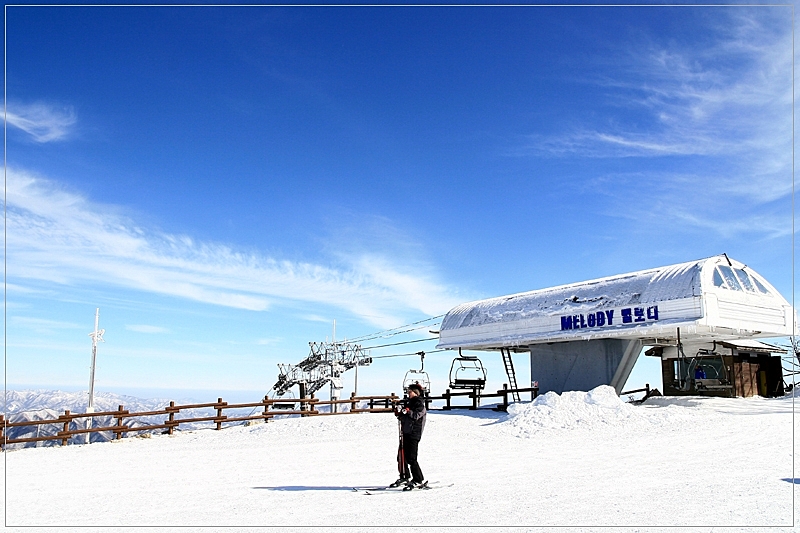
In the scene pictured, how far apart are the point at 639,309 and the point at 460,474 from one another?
50.3 feet

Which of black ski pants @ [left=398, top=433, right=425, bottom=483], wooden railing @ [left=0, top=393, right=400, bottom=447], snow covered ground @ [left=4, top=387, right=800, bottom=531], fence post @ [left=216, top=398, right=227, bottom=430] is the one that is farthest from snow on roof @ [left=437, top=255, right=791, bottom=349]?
black ski pants @ [left=398, top=433, right=425, bottom=483]

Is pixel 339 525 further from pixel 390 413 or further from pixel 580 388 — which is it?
pixel 580 388

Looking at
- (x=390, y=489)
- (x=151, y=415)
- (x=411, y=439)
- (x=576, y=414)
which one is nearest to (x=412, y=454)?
(x=411, y=439)

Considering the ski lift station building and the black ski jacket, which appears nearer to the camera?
the black ski jacket

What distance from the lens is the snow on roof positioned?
23.6 meters

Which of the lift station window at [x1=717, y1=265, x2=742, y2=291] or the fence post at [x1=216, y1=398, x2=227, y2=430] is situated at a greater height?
the lift station window at [x1=717, y1=265, x2=742, y2=291]

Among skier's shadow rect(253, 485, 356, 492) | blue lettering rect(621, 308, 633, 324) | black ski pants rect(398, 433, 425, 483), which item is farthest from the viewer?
blue lettering rect(621, 308, 633, 324)

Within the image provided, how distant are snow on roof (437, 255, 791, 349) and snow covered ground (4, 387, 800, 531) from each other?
3.53 m

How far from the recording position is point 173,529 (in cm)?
795

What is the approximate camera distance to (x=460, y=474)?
12594mm

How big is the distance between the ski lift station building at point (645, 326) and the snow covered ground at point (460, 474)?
3.65 meters

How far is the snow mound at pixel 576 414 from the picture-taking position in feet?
65.5

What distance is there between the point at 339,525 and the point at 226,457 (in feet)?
31.0

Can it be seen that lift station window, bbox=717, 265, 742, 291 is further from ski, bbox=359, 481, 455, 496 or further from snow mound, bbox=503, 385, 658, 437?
ski, bbox=359, 481, 455, 496
